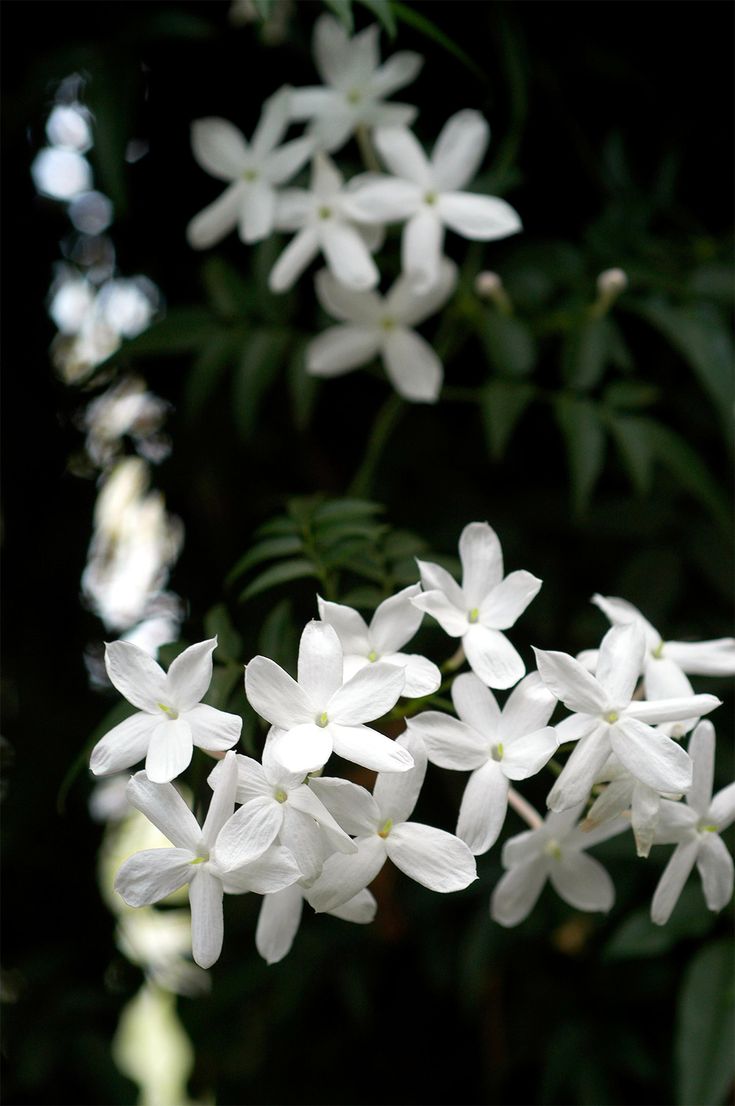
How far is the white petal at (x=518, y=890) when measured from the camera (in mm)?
583

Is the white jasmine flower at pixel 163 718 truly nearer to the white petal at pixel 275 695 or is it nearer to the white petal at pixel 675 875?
the white petal at pixel 275 695

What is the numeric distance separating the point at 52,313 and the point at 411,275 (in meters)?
0.45

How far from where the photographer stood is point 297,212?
80 cm

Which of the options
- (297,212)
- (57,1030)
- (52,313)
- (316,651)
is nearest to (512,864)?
(316,651)

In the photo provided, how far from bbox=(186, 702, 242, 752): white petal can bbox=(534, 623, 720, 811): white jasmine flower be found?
0.15 meters

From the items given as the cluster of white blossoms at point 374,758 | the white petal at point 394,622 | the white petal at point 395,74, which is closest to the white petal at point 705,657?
the cluster of white blossoms at point 374,758

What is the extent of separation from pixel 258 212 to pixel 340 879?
0.53 metres

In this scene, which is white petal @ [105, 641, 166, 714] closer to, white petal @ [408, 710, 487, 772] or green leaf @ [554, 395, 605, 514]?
white petal @ [408, 710, 487, 772]

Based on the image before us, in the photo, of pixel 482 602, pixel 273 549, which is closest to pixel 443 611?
pixel 482 602

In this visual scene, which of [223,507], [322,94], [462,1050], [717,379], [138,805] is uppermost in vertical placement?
[322,94]

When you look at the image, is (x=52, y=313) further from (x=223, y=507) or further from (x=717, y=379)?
(x=717, y=379)

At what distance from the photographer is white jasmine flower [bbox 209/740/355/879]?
46 cm

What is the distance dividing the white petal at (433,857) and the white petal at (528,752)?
0.14ft

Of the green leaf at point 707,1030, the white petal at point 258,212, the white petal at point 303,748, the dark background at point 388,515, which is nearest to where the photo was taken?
the white petal at point 303,748
